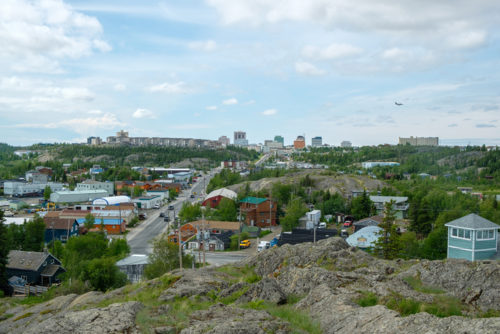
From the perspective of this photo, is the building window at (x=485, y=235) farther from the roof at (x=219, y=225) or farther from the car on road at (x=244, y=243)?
the roof at (x=219, y=225)

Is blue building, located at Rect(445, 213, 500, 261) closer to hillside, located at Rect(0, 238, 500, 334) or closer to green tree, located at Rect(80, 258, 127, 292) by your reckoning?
hillside, located at Rect(0, 238, 500, 334)

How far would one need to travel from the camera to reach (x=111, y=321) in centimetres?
527

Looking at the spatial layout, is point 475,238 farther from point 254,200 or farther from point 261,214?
point 254,200

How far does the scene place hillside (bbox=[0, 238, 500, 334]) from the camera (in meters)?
4.71

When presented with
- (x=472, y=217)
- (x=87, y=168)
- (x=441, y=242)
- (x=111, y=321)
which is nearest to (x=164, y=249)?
Result: (x=111, y=321)

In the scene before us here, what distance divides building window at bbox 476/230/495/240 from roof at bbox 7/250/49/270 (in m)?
21.4

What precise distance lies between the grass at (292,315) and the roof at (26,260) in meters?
18.4

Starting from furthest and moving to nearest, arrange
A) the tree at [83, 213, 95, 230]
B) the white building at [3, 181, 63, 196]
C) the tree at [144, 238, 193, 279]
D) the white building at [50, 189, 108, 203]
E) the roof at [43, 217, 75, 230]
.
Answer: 1. the white building at [3, 181, 63, 196]
2. the white building at [50, 189, 108, 203]
3. the tree at [83, 213, 95, 230]
4. the roof at [43, 217, 75, 230]
5. the tree at [144, 238, 193, 279]

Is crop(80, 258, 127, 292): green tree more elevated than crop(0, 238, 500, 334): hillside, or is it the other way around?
crop(0, 238, 500, 334): hillside

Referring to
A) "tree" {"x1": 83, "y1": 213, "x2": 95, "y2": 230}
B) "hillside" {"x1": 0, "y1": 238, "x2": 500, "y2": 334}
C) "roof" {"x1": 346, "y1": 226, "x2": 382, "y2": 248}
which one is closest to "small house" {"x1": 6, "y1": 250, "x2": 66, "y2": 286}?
"tree" {"x1": 83, "y1": 213, "x2": 95, "y2": 230}

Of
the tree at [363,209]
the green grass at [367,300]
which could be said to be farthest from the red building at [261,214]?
the green grass at [367,300]

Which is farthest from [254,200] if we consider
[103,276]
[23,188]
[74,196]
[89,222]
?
[23,188]

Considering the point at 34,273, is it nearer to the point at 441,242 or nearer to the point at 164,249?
the point at 164,249

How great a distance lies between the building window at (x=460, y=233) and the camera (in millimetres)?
16594
